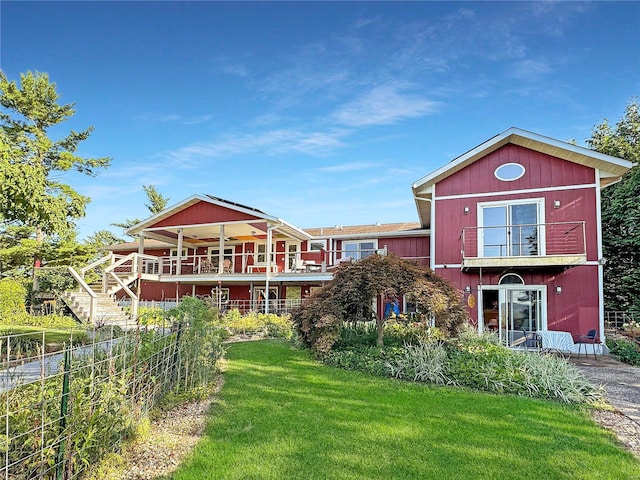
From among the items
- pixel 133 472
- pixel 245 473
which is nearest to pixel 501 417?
pixel 245 473

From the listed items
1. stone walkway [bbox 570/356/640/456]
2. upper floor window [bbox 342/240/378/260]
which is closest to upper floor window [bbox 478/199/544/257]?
stone walkway [bbox 570/356/640/456]

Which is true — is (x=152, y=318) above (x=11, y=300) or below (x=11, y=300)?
above

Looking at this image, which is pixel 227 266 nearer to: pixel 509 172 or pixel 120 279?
pixel 120 279

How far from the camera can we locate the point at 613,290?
1612 centimetres

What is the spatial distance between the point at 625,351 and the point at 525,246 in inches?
154

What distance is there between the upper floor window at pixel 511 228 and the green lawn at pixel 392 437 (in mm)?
7973

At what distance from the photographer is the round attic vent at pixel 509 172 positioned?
13.0 meters

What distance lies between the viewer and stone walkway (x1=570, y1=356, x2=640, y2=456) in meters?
4.71

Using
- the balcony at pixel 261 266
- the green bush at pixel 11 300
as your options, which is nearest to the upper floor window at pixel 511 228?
the balcony at pixel 261 266

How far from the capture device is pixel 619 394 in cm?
651

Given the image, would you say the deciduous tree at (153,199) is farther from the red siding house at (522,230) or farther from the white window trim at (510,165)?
the white window trim at (510,165)

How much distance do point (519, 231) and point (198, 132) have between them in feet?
43.2

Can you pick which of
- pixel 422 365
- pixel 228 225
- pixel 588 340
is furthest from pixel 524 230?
pixel 228 225

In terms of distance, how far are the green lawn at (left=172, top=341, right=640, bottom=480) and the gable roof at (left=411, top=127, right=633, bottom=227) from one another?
917 cm
